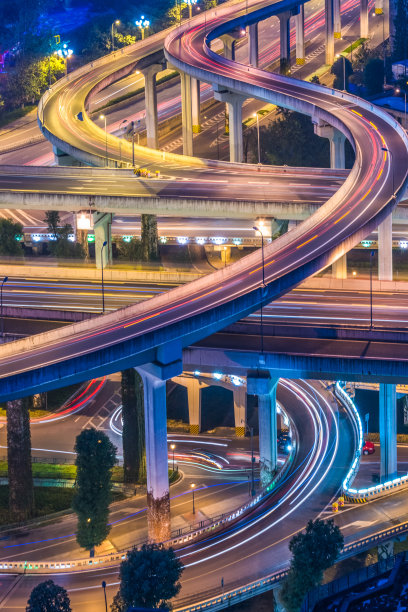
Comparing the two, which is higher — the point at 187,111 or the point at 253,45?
the point at 253,45

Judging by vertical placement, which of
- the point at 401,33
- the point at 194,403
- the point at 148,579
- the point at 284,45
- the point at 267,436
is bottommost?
the point at 148,579

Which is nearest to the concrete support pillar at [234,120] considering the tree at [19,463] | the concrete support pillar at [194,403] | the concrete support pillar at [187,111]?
the concrete support pillar at [187,111]

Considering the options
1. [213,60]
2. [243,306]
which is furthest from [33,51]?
[243,306]

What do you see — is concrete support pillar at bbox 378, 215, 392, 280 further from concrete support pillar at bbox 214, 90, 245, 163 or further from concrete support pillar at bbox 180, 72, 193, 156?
concrete support pillar at bbox 180, 72, 193, 156

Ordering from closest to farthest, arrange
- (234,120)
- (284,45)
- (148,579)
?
1. (148,579)
2. (234,120)
3. (284,45)

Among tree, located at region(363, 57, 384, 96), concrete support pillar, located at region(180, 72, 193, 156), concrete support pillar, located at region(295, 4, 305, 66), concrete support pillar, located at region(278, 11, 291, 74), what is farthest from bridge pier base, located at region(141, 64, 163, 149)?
concrete support pillar, located at region(295, 4, 305, 66)

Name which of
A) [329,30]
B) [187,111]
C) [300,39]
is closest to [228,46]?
[300,39]

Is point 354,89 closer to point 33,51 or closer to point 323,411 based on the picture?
point 33,51

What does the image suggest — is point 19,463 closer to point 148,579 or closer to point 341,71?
point 148,579
